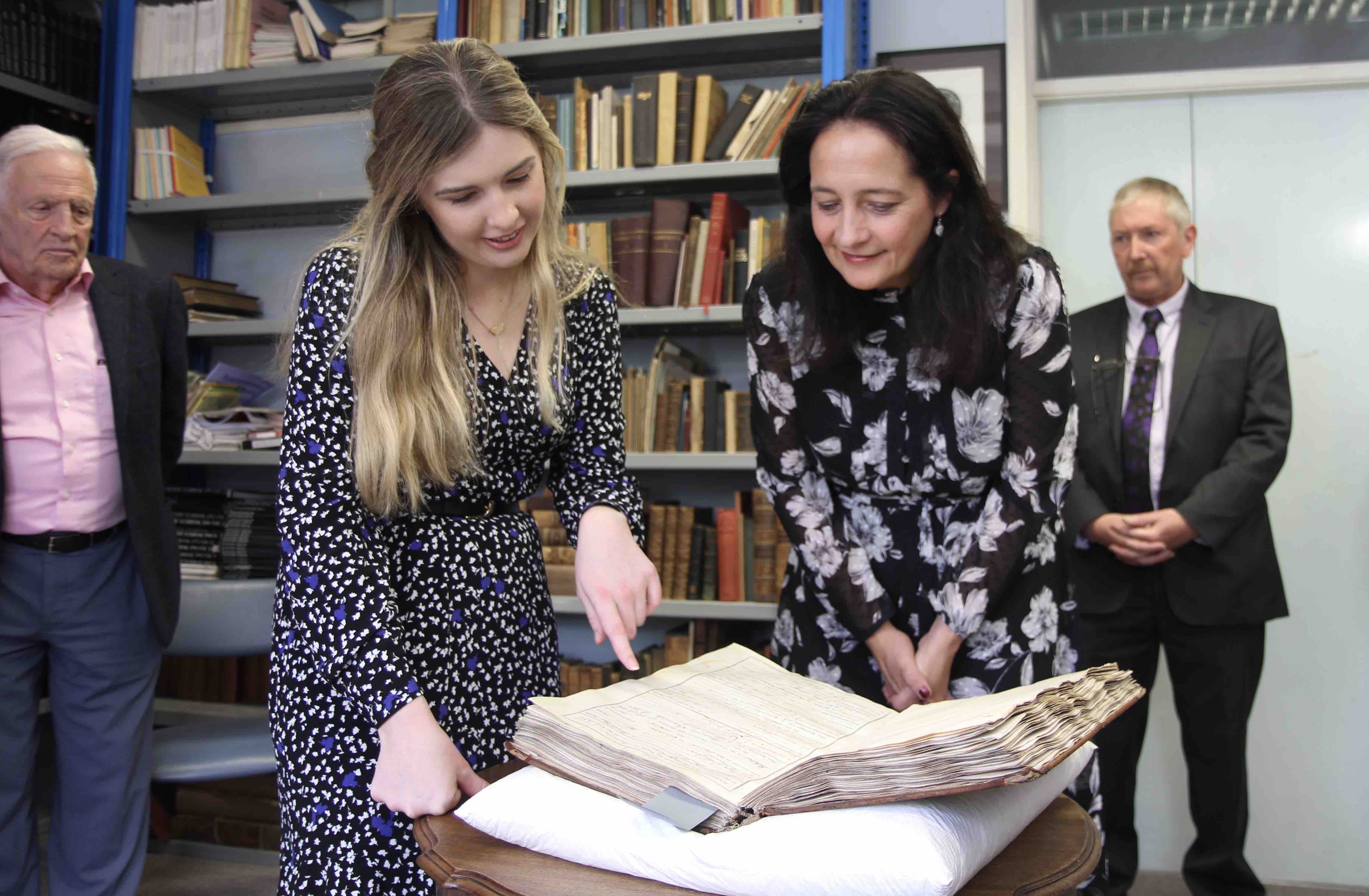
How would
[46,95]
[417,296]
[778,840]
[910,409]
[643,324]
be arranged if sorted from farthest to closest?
[46,95], [643,324], [910,409], [417,296], [778,840]

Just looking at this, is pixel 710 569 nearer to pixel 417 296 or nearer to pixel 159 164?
→ pixel 417 296

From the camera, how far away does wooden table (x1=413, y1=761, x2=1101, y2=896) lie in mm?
648

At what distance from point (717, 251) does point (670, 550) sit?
0.81 meters

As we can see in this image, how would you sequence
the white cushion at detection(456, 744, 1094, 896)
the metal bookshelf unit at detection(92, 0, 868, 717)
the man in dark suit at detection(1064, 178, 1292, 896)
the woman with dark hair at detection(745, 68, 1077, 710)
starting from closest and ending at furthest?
the white cushion at detection(456, 744, 1094, 896) → the woman with dark hair at detection(745, 68, 1077, 710) → the man in dark suit at detection(1064, 178, 1292, 896) → the metal bookshelf unit at detection(92, 0, 868, 717)

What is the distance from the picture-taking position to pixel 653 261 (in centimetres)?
290

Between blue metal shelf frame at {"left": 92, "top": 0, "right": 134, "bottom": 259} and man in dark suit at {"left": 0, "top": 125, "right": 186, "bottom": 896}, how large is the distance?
34.6 inches

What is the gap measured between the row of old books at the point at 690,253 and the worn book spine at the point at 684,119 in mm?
135

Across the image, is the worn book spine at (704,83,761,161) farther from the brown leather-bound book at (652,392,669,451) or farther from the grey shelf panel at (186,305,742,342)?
the brown leather-bound book at (652,392,669,451)

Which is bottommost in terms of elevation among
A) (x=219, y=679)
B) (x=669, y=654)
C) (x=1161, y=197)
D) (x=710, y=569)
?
(x=219, y=679)

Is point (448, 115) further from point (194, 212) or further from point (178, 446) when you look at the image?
point (194, 212)

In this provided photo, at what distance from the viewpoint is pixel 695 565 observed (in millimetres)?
2885

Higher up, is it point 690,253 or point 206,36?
point 206,36

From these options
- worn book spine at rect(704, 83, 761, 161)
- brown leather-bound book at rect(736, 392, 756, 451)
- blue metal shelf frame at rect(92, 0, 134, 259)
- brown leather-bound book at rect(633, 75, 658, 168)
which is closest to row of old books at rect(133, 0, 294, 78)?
blue metal shelf frame at rect(92, 0, 134, 259)

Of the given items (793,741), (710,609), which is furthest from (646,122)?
(793,741)
